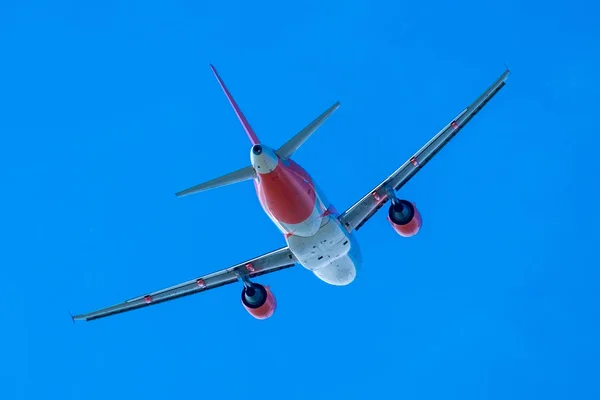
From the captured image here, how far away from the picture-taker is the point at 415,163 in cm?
5625

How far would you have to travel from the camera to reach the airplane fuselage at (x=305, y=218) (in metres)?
45.8

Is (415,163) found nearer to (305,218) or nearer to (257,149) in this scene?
(305,218)

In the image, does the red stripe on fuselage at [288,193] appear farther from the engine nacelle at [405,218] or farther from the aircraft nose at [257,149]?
the engine nacelle at [405,218]

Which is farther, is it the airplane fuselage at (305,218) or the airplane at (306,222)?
the airplane at (306,222)

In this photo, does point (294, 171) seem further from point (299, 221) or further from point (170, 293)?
point (170, 293)

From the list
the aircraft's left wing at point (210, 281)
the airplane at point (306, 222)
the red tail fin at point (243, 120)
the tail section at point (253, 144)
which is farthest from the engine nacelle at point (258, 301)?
the red tail fin at point (243, 120)

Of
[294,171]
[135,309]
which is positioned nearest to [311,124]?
[294,171]

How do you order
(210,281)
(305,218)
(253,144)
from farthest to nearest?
(210,281) → (305,218) → (253,144)

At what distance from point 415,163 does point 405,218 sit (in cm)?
356

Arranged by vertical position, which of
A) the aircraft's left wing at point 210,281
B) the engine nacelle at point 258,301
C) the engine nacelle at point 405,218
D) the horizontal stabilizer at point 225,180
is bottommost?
the horizontal stabilizer at point 225,180

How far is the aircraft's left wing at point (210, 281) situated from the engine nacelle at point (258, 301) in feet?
3.26

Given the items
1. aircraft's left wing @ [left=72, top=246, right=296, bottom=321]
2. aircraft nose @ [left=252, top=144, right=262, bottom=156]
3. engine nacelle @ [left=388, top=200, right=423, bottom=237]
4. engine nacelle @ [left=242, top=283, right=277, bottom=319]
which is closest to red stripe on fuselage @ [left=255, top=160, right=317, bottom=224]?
aircraft nose @ [left=252, top=144, right=262, bottom=156]

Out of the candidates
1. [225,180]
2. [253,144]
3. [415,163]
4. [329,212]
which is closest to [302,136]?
[253,144]

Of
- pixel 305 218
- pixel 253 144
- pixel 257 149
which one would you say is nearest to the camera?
pixel 257 149
